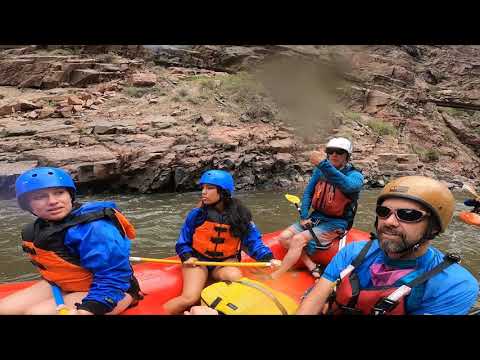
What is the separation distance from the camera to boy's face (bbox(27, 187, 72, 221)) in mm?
1909

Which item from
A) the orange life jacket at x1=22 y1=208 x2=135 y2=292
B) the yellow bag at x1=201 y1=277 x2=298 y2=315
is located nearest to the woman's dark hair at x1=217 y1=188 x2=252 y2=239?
the yellow bag at x1=201 y1=277 x2=298 y2=315

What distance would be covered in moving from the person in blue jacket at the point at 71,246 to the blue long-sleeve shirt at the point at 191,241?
718mm

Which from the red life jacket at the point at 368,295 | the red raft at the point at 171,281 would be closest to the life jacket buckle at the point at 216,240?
the red raft at the point at 171,281

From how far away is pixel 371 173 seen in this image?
34.6 ft

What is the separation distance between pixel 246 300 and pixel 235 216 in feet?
2.97

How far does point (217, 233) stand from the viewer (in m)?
2.79

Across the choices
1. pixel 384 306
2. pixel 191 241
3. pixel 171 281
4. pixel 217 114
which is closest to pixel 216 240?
pixel 191 241

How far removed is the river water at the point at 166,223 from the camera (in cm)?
484

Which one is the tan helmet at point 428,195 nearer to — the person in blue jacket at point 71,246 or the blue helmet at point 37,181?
the person in blue jacket at point 71,246

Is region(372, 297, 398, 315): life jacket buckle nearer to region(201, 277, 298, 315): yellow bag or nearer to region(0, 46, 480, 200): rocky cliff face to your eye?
region(201, 277, 298, 315): yellow bag

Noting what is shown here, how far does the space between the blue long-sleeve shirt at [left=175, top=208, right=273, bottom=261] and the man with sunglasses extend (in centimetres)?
114

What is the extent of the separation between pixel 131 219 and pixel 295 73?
6714 millimetres

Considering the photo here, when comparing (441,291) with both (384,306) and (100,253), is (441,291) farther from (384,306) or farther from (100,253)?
(100,253)
